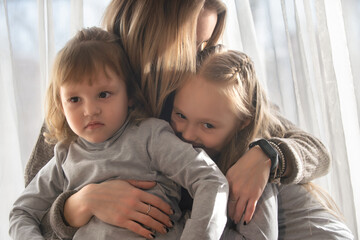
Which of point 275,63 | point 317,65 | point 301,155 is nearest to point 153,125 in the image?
point 301,155

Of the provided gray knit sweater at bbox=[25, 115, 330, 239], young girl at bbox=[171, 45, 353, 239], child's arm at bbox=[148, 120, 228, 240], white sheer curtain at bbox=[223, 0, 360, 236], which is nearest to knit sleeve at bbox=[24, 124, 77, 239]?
gray knit sweater at bbox=[25, 115, 330, 239]

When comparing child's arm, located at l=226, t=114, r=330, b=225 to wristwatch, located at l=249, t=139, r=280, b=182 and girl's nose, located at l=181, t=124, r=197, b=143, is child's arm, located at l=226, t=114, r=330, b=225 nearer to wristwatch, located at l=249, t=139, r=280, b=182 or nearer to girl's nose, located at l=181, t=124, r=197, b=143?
wristwatch, located at l=249, t=139, r=280, b=182

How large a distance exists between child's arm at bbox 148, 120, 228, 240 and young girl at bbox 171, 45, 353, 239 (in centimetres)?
10

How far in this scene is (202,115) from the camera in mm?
1177

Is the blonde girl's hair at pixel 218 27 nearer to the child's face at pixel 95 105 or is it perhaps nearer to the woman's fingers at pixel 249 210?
the child's face at pixel 95 105

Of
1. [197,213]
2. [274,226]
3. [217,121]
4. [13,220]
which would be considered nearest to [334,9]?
[217,121]

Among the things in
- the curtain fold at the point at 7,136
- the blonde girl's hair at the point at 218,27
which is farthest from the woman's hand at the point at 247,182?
the curtain fold at the point at 7,136

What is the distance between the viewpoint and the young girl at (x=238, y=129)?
1.18m

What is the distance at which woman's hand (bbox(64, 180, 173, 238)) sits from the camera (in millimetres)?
1045

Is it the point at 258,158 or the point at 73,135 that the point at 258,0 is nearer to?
the point at 258,158

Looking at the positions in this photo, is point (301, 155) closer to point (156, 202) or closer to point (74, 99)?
point (156, 202)

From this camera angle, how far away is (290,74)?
5.41 ft

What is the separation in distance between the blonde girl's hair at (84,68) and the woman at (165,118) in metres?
0.04

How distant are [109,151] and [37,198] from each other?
278mm
